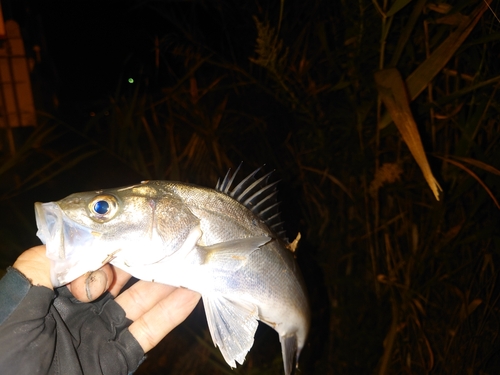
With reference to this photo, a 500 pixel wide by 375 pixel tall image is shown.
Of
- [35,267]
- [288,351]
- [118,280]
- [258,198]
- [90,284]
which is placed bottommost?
[288,351]

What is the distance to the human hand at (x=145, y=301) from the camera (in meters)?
1.29

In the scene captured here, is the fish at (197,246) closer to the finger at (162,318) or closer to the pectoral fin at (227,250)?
the pectoral fin at (227,250)

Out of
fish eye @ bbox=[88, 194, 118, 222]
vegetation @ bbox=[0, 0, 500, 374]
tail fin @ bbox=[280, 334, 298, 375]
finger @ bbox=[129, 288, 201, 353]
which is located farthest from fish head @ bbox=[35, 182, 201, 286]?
vegetation @ bbox=[0, 0, 500, 374]

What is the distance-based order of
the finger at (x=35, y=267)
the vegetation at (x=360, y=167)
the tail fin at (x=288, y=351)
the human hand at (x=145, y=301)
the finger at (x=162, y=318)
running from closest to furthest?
the finger at (x=35, y=267), the human hand at (x=145, y=301), the tail fin at (x=288, y=351), the finger at (x=162, y=318), the vegetation at (x=360, y=167)

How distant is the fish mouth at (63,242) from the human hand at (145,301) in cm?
18

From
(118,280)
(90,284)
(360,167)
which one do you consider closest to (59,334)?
(90,284)

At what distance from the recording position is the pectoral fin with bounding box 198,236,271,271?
4.00 ft

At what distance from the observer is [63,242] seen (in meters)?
1.08

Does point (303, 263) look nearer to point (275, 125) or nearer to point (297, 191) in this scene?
point (297, 191)

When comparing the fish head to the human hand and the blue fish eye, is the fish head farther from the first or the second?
the human hand

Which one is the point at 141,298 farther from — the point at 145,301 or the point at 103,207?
the point at 103,207

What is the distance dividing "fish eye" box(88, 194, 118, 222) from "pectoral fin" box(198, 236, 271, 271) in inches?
12.8

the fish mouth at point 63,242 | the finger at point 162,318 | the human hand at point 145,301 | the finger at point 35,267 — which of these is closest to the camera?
the fish mouth at point 63,242

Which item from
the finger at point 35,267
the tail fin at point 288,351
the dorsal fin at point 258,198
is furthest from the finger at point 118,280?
the tail fin at point 288,351
